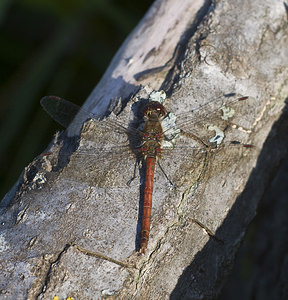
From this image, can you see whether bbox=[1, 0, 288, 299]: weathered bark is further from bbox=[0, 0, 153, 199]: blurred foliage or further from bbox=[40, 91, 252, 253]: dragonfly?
bbox=[0, 0, 153, 199]: blurred foliage

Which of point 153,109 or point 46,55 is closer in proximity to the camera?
point 153,109

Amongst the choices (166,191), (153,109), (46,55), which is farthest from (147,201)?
(46,55)

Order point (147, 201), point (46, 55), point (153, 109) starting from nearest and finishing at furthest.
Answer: point (147, 201), point (153, 109), point (46, 55)

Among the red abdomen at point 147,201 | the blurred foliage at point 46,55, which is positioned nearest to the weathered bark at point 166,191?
the red abdomen at point 147,201

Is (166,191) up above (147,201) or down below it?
above

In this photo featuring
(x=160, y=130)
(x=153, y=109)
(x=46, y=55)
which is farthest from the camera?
(x=46, y=55)

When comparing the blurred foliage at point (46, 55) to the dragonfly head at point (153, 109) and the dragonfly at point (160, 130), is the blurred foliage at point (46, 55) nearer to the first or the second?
the dragonfly at point (160, 130)

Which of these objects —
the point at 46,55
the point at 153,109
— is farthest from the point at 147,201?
the point at 46,55

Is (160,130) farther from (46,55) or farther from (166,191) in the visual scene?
(46,55)

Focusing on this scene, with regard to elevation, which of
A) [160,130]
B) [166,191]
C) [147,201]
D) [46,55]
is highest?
[46,55]
